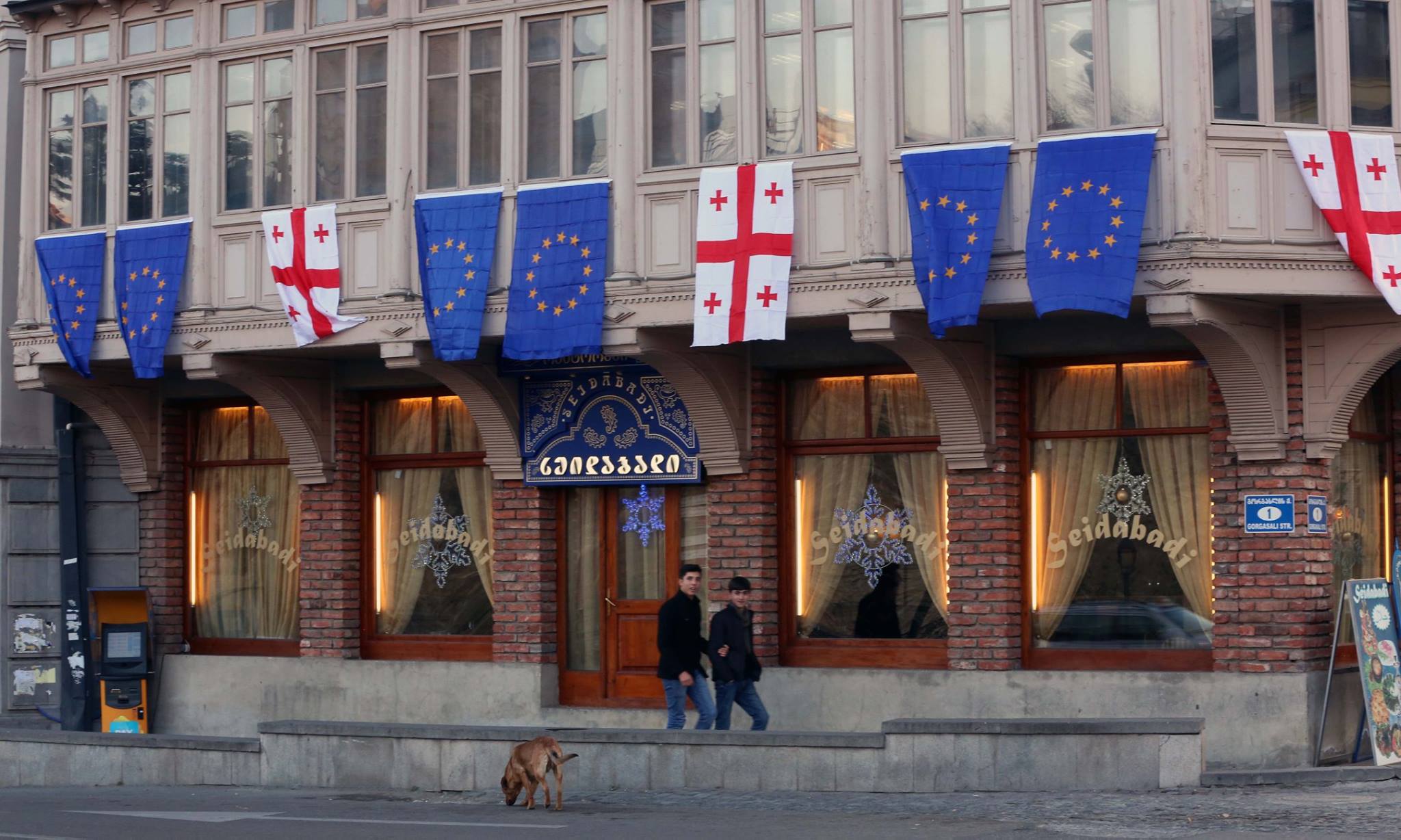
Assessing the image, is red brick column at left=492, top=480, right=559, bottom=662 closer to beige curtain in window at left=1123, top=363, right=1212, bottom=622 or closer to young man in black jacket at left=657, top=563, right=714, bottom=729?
young man in black jacket at left=657, top=563, right=714, bottom=729

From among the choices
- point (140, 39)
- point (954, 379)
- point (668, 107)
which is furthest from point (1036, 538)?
point (140, 39)

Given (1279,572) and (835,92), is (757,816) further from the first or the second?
(835,92)

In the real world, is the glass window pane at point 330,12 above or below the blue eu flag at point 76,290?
above

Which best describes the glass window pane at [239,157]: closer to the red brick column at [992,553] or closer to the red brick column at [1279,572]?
the red brick column at [992,553]

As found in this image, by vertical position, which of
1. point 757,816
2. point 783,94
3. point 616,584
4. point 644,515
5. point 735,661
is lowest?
point 757,816

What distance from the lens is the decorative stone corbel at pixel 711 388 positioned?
60.0 feet

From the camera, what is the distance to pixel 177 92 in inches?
829

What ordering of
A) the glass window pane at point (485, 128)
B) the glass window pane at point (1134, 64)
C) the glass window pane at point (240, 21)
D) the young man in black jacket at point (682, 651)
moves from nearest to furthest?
the glass window pane at point (1134, 64) → the young man in black jacket at point (682, 651) → the glass window pane at point (485, 128) → the glass window pane at point (240, 21)

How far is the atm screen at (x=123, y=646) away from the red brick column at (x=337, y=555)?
6.29ft

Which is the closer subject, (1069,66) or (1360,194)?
(1360,194)

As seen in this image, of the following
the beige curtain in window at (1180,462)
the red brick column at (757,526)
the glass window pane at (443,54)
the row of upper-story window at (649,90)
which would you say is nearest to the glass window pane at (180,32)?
the row of upper-story window at (649,90)

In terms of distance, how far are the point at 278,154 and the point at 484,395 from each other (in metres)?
3.24

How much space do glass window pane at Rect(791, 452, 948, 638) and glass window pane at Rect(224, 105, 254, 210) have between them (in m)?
6.25

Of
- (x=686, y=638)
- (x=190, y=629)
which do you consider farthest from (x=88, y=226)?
(x=686, y=638)
